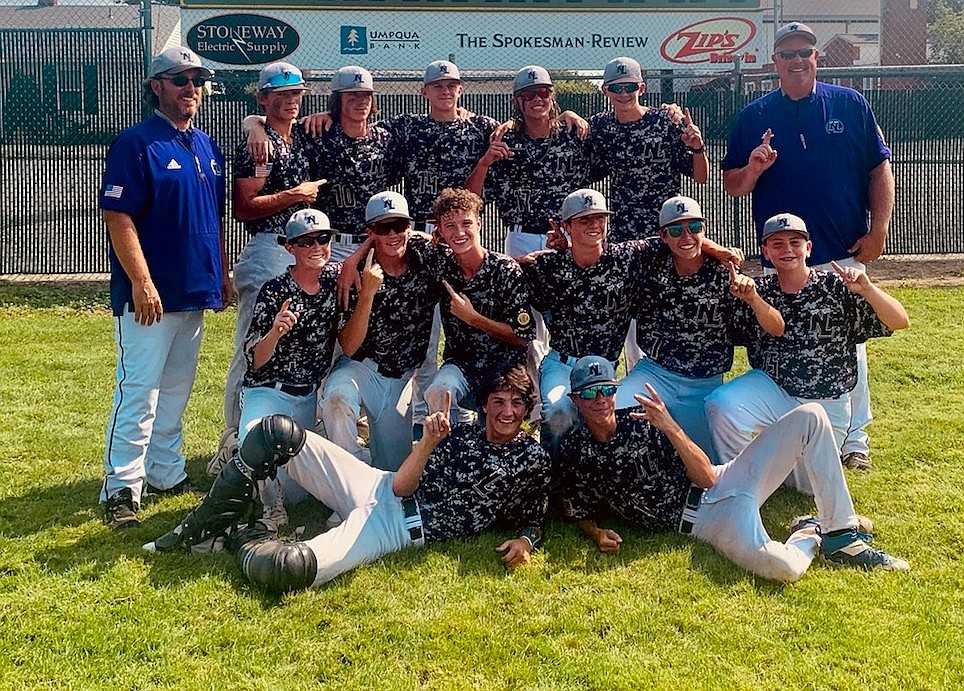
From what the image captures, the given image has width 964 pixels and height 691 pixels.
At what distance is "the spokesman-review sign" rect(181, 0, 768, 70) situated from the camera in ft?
44.0

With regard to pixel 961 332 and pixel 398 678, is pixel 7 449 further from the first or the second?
pixel 961 332

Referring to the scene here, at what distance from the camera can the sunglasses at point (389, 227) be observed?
17.9 ft

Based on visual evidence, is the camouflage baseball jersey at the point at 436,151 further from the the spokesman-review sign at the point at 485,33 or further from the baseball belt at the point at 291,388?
the the spokesman-review sign at the point at 485,33

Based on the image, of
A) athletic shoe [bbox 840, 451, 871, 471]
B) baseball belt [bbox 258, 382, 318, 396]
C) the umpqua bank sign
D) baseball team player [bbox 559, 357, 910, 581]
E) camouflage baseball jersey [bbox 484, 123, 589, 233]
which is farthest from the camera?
the umpqua bank sign

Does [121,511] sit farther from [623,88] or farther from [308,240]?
[623,88]

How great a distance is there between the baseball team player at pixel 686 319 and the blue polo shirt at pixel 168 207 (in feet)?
7.94

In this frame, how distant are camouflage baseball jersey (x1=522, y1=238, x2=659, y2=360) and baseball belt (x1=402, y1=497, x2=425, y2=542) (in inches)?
57.2

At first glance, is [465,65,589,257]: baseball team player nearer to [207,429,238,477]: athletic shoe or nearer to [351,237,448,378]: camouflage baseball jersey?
[351,237,448,378]: camouflage baseball jersey

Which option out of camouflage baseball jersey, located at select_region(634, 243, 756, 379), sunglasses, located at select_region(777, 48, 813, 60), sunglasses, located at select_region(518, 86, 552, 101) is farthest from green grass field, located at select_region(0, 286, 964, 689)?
sunglasses, located at select_region(518, 86, 552, 101)

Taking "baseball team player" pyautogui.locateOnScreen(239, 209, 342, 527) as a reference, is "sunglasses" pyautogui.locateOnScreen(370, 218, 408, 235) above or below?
above

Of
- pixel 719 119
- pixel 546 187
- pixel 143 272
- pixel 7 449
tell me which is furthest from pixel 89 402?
pixel 719 119

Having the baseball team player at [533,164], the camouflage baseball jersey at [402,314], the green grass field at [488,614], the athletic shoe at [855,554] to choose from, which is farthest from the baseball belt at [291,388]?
the athletic shoe at [855,554]

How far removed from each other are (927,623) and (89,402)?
5.88 meters

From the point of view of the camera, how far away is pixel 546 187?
6434 millimetres
